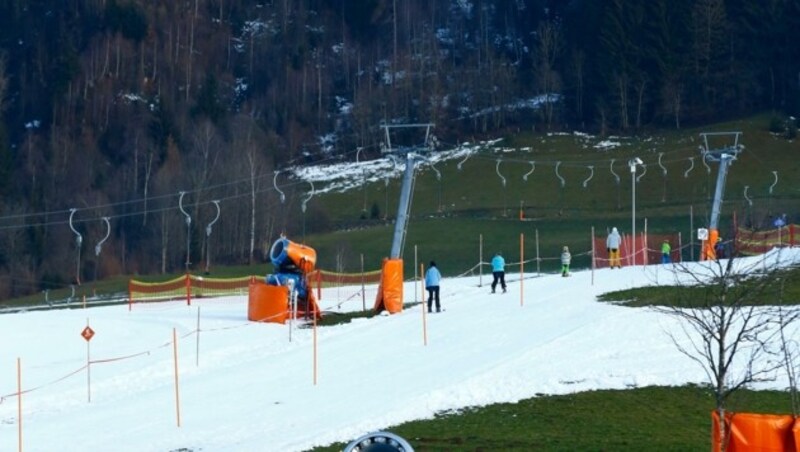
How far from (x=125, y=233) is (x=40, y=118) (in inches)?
1475

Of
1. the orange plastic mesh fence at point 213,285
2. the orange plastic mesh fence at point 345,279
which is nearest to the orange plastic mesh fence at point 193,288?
the orange plastic mesh fence at point 213,285

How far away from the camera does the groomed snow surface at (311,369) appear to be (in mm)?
33688

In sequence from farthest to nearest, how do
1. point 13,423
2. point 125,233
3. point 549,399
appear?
point 125,233 < point 13,423 < point 549,399

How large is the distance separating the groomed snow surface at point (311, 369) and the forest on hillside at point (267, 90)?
49993mm

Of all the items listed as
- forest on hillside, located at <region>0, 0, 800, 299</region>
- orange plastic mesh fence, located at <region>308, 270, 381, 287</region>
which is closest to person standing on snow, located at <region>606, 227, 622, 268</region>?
orange plastic mesh fence, located at <region>308, 270, 381, 287</region>

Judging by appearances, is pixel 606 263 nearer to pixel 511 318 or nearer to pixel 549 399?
pixel 511 318

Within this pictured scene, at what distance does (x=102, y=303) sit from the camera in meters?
69.9

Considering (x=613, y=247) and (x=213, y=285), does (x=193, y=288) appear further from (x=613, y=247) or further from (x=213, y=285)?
(x=613, y=247)

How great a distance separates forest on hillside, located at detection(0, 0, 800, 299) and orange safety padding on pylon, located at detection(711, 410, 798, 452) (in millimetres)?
A: 75117

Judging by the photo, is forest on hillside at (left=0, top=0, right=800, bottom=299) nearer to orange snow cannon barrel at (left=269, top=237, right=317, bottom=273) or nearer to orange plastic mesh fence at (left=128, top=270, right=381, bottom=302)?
orange plastic mesh fence at (left=128, top=270, right=381, bottom=302)

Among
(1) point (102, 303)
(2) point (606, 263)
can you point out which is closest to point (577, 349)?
(2) point (606, 263)

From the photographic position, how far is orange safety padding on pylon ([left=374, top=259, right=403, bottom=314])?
50.7m

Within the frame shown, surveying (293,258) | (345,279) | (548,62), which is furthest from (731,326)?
(548,62)

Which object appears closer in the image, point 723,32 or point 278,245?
point 278,245
